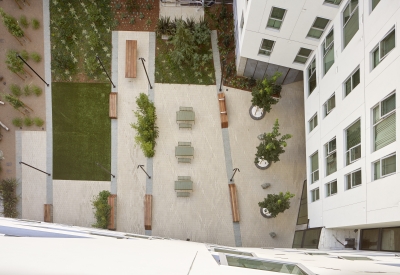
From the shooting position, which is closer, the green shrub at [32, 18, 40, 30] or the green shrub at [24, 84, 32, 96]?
the green shrub at [24, 84, 32, 96]

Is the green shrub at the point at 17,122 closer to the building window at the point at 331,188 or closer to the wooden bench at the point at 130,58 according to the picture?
the wooden bench at the point at 130,58

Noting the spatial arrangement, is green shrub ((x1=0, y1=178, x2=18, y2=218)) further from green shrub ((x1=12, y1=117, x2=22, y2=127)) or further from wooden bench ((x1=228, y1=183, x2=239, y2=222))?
wooden bench ((x1=228, y1=183, x2=239, y2=222))

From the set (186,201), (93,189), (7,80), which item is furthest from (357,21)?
(7,80)

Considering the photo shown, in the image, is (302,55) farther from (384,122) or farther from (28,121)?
(28,121)

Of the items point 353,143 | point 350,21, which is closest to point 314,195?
point 353,143

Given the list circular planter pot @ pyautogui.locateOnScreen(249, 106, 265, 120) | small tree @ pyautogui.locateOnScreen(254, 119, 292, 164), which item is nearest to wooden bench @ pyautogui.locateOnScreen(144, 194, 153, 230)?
small tree @ pyautogui.locateOnScreen(254, 119, 292, 164)

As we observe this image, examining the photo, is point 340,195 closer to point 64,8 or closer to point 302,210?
point 302,210
